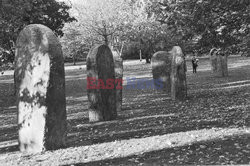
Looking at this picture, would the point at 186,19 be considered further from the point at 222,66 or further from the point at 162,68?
the point at 222,66

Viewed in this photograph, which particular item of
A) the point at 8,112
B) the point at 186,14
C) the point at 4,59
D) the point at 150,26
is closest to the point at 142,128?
the point at 186,14

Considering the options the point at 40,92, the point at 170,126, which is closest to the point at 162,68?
the point at 170,126

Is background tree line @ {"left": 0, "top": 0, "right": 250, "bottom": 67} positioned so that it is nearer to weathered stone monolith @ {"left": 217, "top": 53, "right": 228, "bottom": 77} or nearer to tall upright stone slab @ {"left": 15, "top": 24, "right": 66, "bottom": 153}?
weathered stone monolith @ {"left": 217, "top": 53, "right": 228, "bottom": 77}

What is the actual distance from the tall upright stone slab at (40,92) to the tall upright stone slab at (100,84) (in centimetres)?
261

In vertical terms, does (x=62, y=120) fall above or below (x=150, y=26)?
below

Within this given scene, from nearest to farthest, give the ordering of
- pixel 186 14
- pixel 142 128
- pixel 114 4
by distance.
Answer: pixel 142 128, pixel 186 14, pixel 114 4

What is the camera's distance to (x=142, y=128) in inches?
320

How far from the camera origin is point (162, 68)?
16672 mm

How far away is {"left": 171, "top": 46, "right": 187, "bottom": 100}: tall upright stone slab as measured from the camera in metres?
12.4

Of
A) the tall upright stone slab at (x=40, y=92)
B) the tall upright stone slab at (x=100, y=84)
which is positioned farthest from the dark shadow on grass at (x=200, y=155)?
the tall upright stone slab at (x=100, y=84)

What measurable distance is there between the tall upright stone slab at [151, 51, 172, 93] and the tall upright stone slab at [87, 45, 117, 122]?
729 centimetres

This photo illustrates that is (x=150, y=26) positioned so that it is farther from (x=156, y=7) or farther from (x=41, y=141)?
(x=41, y=141)

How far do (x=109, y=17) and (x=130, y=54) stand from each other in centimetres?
2732

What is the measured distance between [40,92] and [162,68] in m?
11.2
